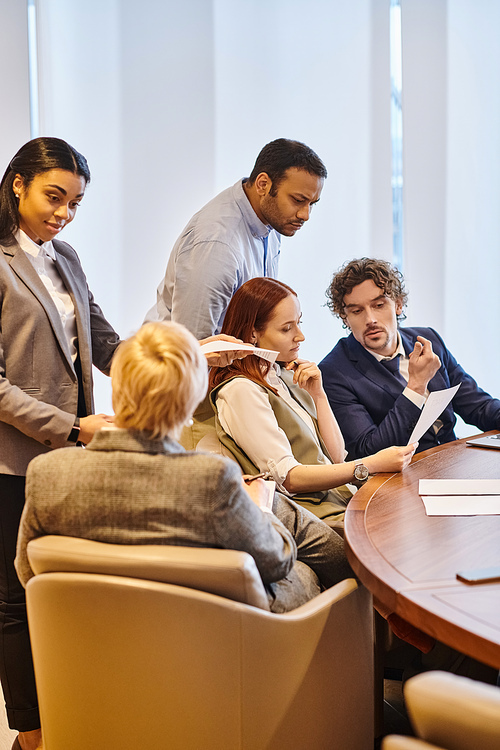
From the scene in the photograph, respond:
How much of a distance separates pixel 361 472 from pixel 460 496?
0.31 metres

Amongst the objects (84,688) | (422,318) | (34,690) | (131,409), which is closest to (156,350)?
(131,409)

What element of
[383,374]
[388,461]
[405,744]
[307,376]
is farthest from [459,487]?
[405,744]

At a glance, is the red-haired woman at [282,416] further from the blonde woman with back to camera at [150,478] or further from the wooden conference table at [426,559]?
the blonde woman with back to camera at [150,478]

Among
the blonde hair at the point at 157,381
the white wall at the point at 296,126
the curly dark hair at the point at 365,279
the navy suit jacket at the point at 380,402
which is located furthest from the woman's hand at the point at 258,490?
the white wall at the point at 296,126

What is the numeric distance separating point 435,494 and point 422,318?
99.3 inches

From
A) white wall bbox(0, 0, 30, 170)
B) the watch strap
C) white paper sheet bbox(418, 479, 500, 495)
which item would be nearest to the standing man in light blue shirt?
the watch strap

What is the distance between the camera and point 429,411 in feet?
7.13

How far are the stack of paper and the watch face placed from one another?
6.1 inches

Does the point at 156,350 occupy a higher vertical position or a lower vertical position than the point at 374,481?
higher

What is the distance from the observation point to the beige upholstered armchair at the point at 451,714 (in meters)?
0.84

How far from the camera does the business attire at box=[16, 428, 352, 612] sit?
118 cm

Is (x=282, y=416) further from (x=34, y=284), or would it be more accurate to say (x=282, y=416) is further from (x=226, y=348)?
(x=34, y=284)

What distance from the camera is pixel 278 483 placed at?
1991 millimetres

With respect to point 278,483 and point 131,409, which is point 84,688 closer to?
point 131,409
